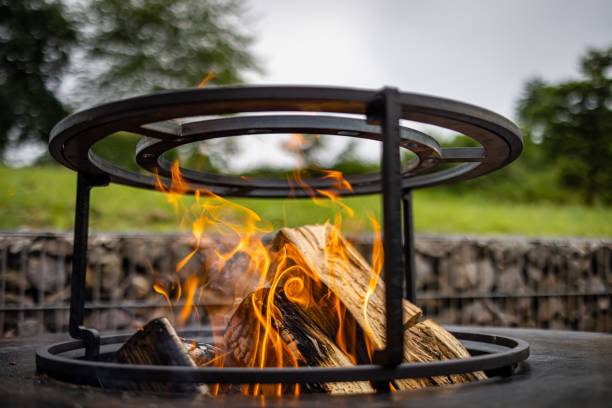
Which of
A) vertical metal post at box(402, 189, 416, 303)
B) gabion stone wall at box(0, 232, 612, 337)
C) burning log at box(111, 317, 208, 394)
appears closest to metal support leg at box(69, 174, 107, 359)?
burning log at box(111, 317, 208, 394)

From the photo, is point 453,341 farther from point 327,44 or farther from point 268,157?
point 268,157

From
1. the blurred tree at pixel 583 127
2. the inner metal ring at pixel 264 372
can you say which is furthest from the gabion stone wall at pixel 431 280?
the blurred tree at pixel 583 127

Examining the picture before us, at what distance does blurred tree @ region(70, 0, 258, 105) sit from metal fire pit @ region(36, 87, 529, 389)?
12.1 metres

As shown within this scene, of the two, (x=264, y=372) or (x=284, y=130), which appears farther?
(x=284, y=130)

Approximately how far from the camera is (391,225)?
156 cm

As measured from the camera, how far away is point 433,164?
2.35 metres

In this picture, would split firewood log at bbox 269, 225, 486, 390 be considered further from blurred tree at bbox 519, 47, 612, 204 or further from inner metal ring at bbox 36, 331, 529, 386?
blurred tree at bbox 519, 47, 612, 204

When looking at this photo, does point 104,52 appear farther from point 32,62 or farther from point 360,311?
point 360,311

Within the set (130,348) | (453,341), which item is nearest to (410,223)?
(453,341)

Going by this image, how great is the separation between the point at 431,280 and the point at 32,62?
37.0 feet

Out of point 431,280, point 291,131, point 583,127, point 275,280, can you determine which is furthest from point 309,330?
point 583,127

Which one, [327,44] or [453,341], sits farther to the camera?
[327,44]

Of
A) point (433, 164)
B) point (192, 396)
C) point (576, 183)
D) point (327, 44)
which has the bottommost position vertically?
point (192, 396)

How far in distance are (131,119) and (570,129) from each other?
13205mm
